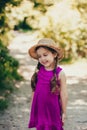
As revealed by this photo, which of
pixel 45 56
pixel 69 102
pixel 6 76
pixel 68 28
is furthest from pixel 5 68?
pixel 45 56

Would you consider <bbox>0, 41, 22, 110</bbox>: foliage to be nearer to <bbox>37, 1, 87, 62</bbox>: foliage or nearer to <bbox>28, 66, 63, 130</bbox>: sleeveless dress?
<bbox>37, 1, 87, 62</bbox>: foliage

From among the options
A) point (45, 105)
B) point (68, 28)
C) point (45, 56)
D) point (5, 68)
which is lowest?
point (5, 68)

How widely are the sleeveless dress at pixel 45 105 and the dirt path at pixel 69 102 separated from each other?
5.84ft

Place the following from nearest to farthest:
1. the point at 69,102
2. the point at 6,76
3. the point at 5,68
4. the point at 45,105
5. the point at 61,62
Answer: the point at 45,105
the point at 69,102
the point at 6,76
the point at 5,68
the point at 61,62

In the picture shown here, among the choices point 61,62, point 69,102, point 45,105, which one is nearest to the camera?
point 45,105

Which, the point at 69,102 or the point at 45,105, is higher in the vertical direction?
the point at 45,105

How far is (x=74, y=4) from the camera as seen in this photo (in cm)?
1126

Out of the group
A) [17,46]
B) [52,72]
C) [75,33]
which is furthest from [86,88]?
[17,46]

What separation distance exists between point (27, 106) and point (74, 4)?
484 centimetres

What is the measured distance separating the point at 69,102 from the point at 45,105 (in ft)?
11.5

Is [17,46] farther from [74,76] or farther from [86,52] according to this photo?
[74,76]

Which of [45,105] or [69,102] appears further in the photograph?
[69,102]

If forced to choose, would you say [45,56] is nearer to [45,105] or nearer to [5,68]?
[45,105]

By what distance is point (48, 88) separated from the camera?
431 cm
